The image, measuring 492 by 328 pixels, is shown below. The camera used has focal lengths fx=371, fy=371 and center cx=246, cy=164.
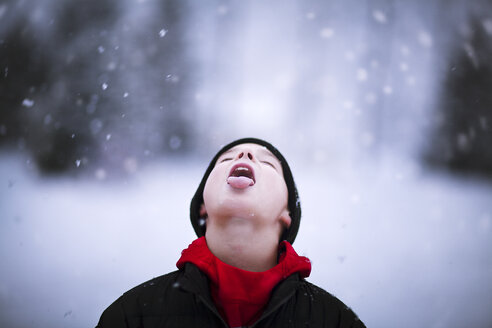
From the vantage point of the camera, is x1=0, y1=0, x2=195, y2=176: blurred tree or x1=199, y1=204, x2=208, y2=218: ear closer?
x1=199, y1=204, x2=208, y2=218: ear

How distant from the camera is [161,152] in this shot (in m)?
Result: 1.67

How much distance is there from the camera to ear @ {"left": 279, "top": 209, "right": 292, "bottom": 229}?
1.16m

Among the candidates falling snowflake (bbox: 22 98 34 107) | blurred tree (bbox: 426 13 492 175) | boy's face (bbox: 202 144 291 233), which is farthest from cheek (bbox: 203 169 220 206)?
blurred tree (bbox: 426 13 492 175)

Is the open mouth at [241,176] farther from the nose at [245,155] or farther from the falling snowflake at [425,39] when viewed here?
the falling snowflake at [425,39]

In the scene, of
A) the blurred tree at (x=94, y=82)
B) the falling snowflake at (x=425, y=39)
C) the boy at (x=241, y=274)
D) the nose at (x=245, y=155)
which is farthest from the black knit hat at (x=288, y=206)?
the falling snowflake at (x=425, y=39)

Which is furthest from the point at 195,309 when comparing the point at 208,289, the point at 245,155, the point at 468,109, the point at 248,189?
the point at 468,109

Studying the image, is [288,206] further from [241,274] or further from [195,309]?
[195,309]

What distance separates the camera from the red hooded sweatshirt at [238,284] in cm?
91

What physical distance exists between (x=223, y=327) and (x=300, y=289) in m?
0.27

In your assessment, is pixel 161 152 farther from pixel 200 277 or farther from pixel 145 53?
pixel 200 277

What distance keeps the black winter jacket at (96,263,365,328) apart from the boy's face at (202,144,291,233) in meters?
0.18

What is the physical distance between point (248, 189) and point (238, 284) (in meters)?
0.26

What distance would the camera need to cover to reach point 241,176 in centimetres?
108

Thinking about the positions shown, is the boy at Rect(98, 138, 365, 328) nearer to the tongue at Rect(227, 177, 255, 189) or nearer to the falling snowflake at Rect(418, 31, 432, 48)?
the tongue at Rect(227, 177, 255, 189)
